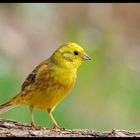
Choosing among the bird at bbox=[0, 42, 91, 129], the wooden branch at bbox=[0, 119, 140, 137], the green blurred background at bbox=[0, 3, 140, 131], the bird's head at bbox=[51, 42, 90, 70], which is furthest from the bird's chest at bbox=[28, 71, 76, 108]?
the green blurred background at bbox=[0, 3, 140, 131]

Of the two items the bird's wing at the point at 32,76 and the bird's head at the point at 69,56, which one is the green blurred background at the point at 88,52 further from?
the bird's head at the point at 69,56

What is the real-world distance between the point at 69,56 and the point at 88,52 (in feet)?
13.0

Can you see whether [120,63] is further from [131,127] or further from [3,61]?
[131,127]

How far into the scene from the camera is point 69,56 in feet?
19.4

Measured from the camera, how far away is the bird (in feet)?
18.9

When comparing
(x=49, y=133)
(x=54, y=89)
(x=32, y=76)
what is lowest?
(x=49, y=133)

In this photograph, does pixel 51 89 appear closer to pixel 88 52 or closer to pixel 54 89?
pixel 54 89

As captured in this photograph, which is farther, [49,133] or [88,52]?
[88,52]

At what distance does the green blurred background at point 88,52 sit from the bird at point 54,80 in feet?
2.27

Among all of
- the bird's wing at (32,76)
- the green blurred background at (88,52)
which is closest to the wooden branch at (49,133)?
the bird's wing at (32,76)

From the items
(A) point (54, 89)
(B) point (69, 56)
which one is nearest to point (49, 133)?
(A) point (54, 89)

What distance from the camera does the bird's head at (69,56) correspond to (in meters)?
5.87

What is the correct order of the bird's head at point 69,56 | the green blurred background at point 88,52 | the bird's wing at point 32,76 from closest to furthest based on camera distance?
1. the bird's head at point 69,56
2. the bird's wing at point 32,76
3. the green blurred background at point 88,52

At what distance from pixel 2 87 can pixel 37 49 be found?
4618 mm
